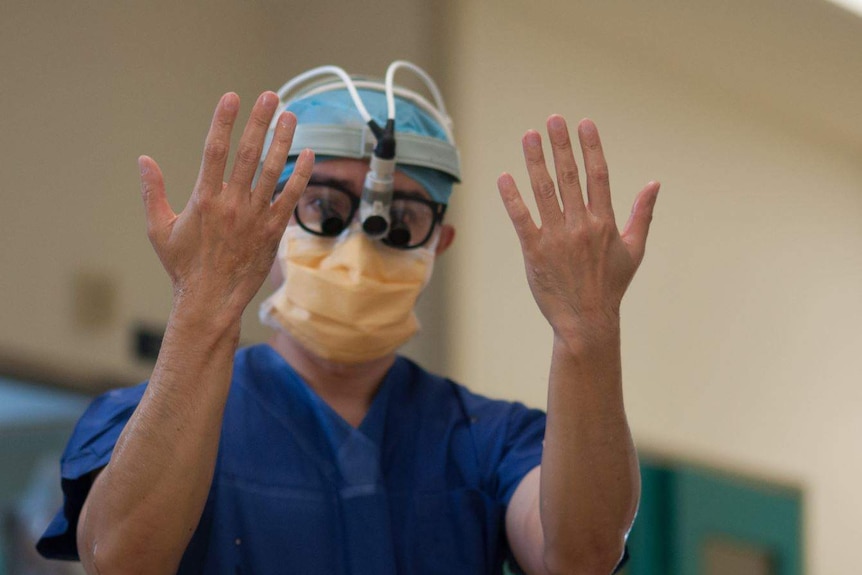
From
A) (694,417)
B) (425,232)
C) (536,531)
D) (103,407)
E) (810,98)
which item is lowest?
(694,417)

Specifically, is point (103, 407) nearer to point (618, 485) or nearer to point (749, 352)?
point (618, 485)

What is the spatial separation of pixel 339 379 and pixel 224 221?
0.40m

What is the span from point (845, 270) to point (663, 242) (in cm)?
94

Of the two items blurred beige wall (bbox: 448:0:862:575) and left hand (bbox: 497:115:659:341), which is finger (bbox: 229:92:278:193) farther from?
blurred beige wall (bbox: 448:0:862:575)

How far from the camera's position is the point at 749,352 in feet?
13.6

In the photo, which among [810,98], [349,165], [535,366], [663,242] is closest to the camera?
[349,165]

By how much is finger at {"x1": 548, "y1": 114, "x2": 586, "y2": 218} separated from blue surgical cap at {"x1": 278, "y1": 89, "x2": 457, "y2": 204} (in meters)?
0.30

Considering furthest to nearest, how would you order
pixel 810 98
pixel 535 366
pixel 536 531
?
pixel 810 98 < pixel 535 366 < pixel 536 531

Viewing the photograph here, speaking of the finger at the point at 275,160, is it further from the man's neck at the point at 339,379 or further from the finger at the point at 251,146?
the man's neck at the point at 339,379

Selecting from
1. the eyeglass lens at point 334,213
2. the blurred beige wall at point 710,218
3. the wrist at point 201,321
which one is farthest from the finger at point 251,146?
the blurred beige wall at point 710,218

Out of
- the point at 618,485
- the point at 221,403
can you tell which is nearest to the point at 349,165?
the point at 221,403

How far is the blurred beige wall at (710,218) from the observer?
3578mm

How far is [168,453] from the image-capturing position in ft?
4.16

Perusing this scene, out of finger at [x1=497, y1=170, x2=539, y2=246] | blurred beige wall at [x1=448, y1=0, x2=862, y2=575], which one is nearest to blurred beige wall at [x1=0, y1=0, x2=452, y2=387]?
blurred beige wall at [x1=448, y1=0, x2=862, y2=575]
